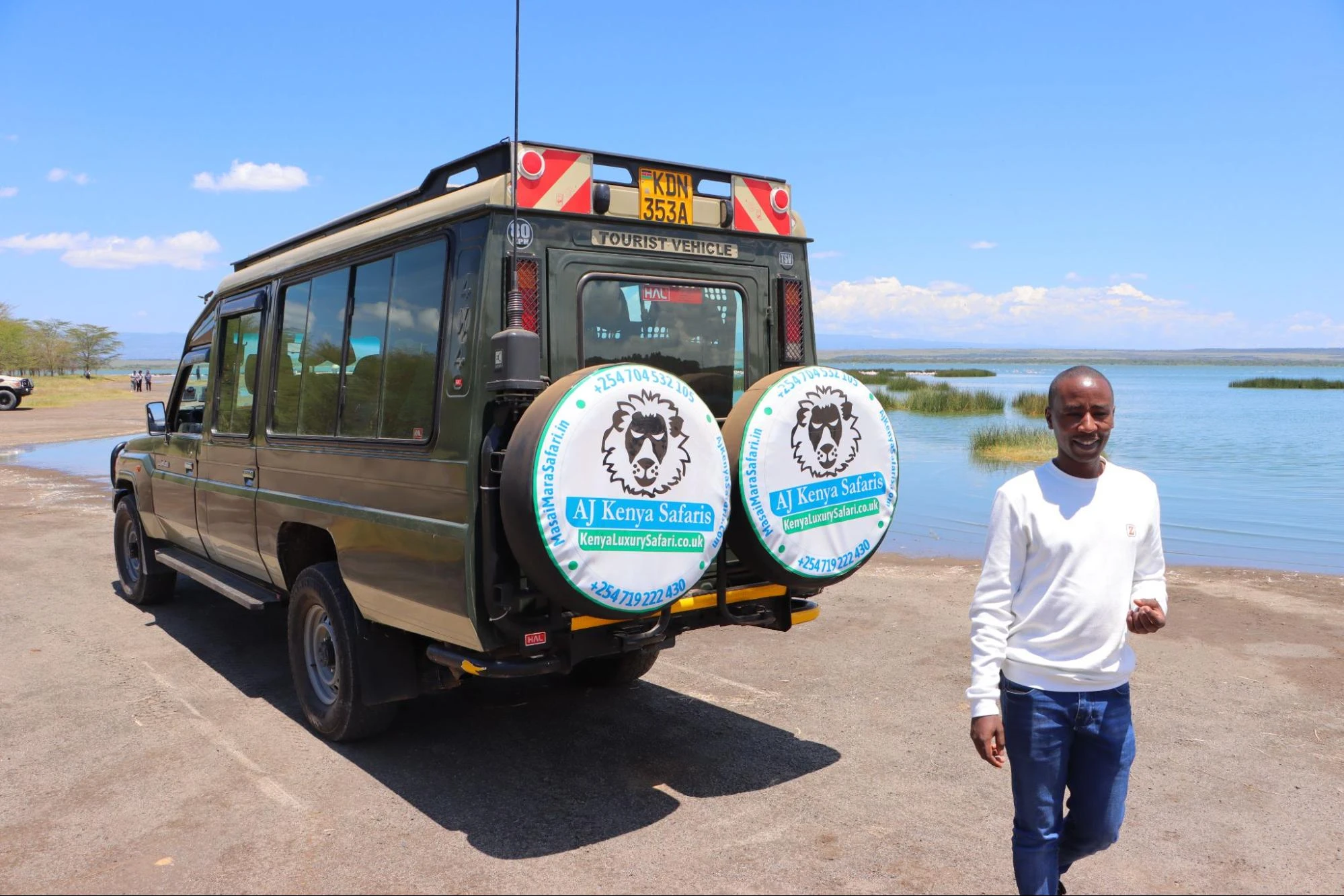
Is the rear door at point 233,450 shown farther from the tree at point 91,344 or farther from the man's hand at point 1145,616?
the tree at point 91,344

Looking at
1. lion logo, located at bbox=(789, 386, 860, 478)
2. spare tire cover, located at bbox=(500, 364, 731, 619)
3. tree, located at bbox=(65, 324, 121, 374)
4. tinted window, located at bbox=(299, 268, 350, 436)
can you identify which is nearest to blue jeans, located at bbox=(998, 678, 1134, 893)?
spare tire cover, located at bbox=(500, 364, 731, 619)

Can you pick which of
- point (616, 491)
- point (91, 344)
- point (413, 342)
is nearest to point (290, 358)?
point (413, 342)

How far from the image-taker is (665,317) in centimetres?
482

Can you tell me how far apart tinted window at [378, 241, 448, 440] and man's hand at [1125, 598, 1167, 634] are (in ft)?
9.41

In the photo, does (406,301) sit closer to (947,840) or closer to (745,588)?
(745,588)

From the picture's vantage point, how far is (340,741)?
16.9 ft

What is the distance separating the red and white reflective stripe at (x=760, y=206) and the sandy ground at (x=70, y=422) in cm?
2259

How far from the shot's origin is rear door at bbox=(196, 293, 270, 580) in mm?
6211

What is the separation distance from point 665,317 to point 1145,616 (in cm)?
265

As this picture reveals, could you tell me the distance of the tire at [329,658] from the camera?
4.96 m

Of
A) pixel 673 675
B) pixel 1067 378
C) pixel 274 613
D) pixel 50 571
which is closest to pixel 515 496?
pixel 1067 378

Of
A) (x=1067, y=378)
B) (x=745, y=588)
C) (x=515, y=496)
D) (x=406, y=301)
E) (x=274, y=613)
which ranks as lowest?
(x=274, y=613)

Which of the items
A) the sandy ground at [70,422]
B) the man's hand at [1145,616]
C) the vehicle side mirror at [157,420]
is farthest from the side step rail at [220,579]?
the sandy ground at [70,422]

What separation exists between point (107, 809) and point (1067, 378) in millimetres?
4273
